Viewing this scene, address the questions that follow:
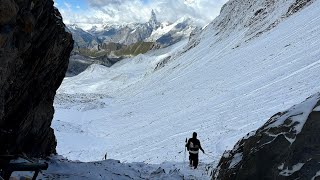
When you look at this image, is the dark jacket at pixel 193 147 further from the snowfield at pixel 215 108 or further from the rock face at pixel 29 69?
the rock face at pixel 29 69

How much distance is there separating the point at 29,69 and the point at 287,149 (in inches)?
305

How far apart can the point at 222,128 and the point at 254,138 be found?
14096 mm

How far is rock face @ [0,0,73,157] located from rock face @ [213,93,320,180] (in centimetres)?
520

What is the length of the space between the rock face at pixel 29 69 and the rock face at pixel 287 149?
5.20m

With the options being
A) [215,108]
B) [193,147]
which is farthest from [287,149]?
[215,108]

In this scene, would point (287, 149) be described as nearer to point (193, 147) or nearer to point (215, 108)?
point (193, 147)

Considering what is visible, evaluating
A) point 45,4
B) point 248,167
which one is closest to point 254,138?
point 248,167

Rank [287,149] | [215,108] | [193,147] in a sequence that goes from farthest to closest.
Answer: [215,108] → [193,147] → [287,149]

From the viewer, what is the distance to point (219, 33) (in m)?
84.1

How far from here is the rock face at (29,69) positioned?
8797mm

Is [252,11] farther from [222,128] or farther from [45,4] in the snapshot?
[45,4]

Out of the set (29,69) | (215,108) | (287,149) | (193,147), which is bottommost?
(287,149)

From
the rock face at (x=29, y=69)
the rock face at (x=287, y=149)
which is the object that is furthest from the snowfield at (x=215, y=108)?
the rock face at (x=287, y=149)

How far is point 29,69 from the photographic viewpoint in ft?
38.5
